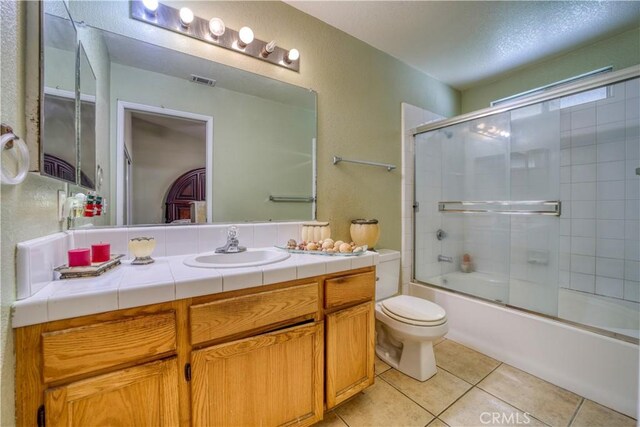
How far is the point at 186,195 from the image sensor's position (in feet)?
4.34

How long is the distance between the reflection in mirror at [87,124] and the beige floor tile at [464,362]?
90.1 inches

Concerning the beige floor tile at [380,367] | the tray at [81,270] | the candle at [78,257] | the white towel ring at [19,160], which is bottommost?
the beige floor tile at [380,367]

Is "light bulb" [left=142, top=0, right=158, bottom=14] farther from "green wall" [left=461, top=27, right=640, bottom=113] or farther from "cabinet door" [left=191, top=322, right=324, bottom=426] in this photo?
"green wall" [left=461, top=27, right=640, bottom=113]

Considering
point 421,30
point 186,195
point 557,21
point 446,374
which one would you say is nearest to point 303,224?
point 186,195

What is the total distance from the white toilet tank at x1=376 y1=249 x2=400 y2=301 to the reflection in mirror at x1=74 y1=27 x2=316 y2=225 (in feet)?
2.50

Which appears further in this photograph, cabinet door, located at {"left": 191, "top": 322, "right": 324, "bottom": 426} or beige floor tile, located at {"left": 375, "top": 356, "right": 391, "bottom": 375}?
beige floor tile, located at {"left": 375, "top": 356, "right": 391, "bottom": 375}

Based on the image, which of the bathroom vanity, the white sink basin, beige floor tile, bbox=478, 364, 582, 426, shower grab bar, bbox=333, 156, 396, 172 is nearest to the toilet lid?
the bathroom vanity

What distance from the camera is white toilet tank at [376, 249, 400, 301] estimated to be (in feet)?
6.43

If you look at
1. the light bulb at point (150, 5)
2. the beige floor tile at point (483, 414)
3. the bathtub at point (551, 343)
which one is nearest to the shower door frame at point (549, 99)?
the bathtub at point (551, 343)

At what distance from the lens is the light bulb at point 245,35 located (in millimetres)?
1457

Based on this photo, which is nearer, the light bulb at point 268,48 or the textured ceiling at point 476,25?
the light bulb at point 268,48

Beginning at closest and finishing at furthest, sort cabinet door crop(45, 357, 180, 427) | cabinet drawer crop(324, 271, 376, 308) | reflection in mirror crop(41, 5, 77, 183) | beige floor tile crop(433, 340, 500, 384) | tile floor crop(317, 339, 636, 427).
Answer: cabinet door crop(45, 357, 180, 427)
reflection in mirror crop(41, 5, 77, 183)
cabinet drawer crop(324, 271, 376, 308)
tile floor crop(317, 339, 636, 427)
beige floor tile crop(433, 340, 500, 384)

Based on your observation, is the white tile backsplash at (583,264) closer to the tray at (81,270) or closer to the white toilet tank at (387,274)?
the white toilet tank at (387,274)

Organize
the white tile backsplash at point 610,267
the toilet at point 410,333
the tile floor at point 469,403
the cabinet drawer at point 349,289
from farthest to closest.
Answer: the white tile backsplash at point 610,267, the toilet at point 410,333, the tile floor at point 469,403, the cabinet drawer at point 349,289
